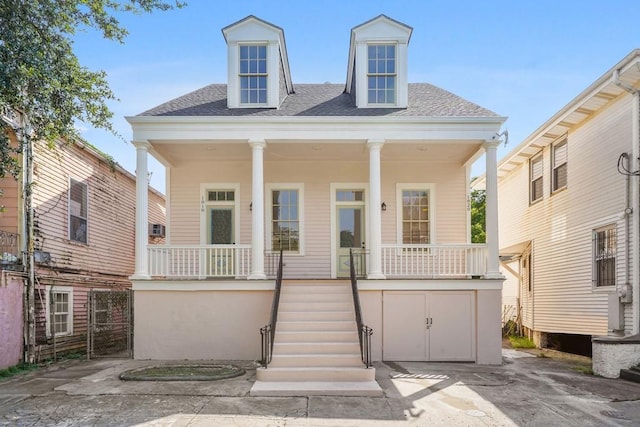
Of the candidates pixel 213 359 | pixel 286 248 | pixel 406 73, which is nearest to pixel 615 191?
pixel 406 73

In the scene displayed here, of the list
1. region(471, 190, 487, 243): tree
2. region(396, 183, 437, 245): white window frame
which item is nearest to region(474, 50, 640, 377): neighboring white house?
region(396, 183, 437, 245): white window frame

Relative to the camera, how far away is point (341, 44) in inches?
556

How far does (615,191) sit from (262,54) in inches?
314

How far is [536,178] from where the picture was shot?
49.8 feet

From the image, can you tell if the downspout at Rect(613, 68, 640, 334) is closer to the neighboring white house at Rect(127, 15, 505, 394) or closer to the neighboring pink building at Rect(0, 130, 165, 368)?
the neighboring white house at Rect(127, 15, 505, 394)

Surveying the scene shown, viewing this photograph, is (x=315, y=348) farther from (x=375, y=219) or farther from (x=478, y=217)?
(x=478, y=217)

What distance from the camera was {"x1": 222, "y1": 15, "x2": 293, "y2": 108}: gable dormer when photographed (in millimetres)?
12117

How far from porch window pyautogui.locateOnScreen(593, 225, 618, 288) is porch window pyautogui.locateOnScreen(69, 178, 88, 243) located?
38.5 ft

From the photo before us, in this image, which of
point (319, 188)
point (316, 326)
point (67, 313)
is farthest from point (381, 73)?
point (67, 313)

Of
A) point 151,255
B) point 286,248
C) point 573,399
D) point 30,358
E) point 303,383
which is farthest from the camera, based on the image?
point 286,248

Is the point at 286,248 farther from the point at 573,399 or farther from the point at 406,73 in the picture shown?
the point at 573,399

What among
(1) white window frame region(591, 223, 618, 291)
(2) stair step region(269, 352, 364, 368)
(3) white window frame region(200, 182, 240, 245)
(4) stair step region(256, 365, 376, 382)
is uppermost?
(3) white window frame region(200, 182, 240, 245)

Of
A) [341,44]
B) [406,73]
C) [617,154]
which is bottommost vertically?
[617,154]

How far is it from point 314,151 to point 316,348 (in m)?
4.93
